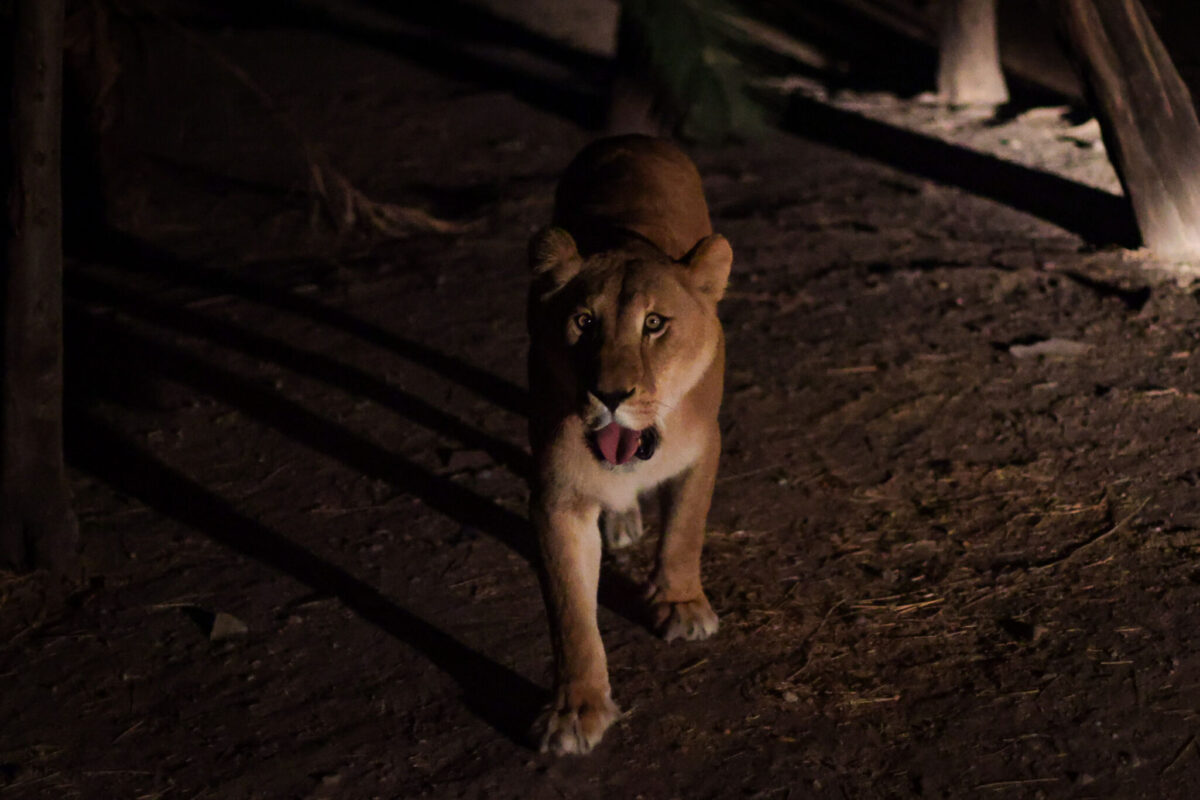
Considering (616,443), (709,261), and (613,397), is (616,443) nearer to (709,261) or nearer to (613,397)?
(613,397)

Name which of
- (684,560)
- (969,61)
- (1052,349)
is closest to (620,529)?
(684,560)

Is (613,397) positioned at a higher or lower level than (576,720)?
higher

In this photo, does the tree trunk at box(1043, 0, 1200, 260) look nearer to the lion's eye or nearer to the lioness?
the lioness

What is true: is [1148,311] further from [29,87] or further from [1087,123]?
[29,87]

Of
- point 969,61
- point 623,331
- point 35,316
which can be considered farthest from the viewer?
point 969,61

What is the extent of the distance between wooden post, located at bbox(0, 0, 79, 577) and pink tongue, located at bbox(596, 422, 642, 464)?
2.02 m

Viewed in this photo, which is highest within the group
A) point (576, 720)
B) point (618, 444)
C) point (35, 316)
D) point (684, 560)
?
point (618, 444)

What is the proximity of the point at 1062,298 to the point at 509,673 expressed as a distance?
3829 mm

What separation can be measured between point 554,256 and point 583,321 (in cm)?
22

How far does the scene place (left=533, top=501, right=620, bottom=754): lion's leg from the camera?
3590mm

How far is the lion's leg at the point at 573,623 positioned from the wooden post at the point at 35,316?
1806 millimetres

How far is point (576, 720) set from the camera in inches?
140

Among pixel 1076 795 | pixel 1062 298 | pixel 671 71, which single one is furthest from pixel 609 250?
pixel 1062 298

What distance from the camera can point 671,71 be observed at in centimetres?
135
